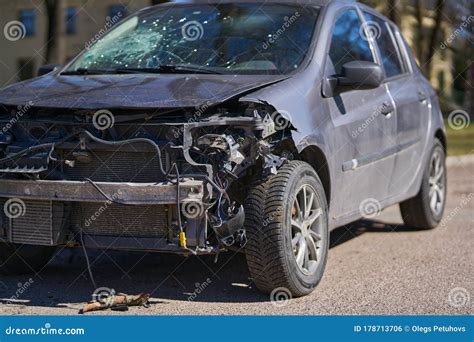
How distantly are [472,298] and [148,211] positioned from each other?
84.8 inches

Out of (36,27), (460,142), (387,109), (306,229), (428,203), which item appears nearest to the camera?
(306,229)

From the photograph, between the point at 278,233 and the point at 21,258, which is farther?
the point at 21,258

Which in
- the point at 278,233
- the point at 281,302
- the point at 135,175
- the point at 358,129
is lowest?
the point at 281,302

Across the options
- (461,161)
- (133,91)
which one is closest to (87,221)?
(133,91)

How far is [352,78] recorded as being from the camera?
19.7 feet

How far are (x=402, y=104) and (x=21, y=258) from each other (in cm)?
330

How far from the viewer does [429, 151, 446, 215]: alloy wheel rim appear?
823 cm

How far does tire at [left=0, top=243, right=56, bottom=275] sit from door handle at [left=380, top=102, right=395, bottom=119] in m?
2.75

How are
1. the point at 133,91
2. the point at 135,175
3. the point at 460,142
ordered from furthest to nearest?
the point at 460,142 < the point at 133,91 < the point at 135,175

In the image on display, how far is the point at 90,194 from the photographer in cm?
494

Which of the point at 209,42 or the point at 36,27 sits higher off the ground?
the point at 209,42

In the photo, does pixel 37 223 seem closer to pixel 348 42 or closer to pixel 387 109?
pixel 348 42

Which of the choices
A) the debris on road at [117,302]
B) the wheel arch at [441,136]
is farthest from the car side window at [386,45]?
the debris on road at [117,302]

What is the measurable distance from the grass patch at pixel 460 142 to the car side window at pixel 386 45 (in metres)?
8.10
